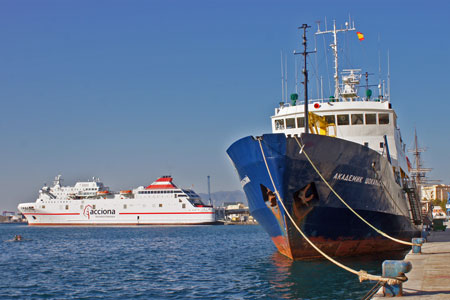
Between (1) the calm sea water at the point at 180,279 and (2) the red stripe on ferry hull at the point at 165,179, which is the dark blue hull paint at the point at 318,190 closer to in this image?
(1) the calm sea water at the point at 180,279

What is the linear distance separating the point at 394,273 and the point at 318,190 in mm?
9437

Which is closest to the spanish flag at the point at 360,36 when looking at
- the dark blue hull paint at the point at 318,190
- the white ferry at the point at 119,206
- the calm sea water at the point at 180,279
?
the dark blue hull paint at the point at 318,190

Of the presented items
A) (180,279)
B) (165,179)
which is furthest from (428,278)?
(165,179)

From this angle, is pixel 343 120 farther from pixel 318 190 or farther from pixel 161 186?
pixel 161 186

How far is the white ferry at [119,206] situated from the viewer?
302 ft

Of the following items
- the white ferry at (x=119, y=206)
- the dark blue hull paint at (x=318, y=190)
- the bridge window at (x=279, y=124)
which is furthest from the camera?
the white ferry at (x=119, y=206)

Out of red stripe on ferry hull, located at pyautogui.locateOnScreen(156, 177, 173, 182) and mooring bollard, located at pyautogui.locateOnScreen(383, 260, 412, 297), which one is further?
red stripe on ferry hull, located at pyautogui.locateOnScreen(156, 177, 173, 182)

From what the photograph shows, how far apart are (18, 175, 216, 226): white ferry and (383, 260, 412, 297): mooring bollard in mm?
82632

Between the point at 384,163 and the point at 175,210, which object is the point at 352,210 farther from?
the point at 175,210

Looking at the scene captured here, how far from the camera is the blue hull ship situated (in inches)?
736

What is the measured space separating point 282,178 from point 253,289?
13.6 ft

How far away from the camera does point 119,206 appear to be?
94.2m

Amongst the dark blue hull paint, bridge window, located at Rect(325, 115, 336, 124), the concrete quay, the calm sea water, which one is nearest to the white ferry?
the calm sea water

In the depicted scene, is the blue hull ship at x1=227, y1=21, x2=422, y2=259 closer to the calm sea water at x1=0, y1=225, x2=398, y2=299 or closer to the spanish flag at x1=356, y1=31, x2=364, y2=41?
the calm sea water at x1=0, y1=225, x2=398, y2=299
